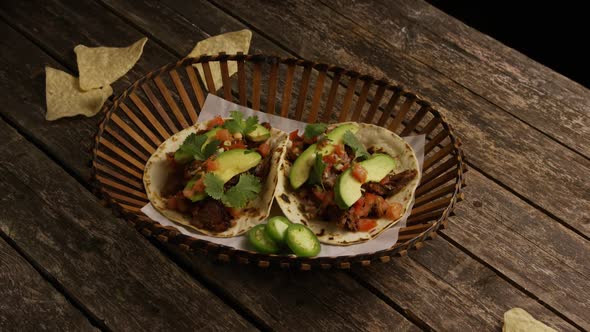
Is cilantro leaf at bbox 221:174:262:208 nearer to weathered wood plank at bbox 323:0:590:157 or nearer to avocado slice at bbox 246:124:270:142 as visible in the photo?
avocado slice at bbox 246:124:270:142

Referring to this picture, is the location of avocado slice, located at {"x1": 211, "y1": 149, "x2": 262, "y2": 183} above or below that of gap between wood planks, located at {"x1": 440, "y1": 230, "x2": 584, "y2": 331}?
below

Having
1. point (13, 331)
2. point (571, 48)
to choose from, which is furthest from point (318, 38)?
point (571, 48)

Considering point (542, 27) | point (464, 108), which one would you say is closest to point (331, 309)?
point (464, 108)

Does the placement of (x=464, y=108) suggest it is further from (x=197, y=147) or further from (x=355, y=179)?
(x=197, y=147)

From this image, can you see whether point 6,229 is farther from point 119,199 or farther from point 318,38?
point 318,38

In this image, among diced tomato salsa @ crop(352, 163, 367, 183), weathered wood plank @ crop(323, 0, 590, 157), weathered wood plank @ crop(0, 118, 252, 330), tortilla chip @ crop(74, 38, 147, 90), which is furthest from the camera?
weathered wood plank @ crop(323, 0, 590, 157)

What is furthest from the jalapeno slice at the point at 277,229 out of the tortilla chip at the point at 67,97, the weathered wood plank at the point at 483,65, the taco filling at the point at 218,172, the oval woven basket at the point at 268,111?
the weathered wood plank at the point at 483,65

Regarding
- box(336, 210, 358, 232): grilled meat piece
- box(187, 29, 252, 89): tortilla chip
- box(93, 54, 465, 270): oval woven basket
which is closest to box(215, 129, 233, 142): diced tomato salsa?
box(93, 54, 465, 270): oval woven basket

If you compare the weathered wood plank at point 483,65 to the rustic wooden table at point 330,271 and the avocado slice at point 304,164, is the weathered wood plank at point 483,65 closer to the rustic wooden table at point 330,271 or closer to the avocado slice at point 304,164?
the rustic wooden table at point 330,271
